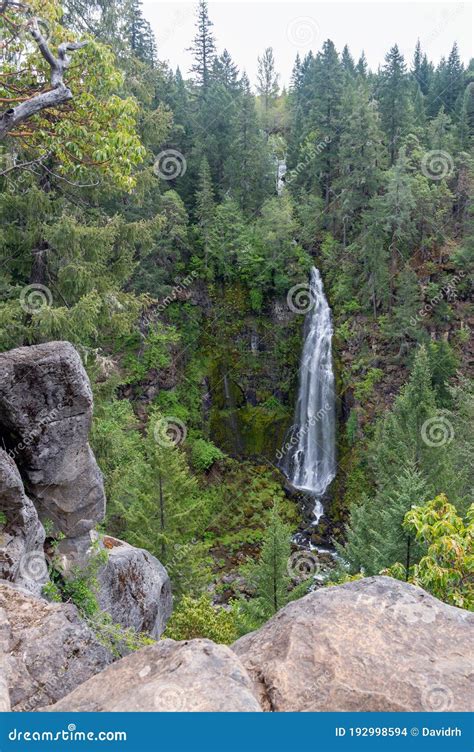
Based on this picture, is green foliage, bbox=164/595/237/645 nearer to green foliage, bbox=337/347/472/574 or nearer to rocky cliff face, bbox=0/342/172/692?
rocky cliff face, bbox=0/342/172/692

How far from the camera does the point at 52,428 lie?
841 centimetres

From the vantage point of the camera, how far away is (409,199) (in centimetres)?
2434

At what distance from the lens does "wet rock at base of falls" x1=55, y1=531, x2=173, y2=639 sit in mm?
9008

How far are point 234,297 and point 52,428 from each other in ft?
74.2

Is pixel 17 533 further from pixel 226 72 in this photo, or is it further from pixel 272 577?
pixel 226 72

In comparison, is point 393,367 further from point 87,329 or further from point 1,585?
point 1,585

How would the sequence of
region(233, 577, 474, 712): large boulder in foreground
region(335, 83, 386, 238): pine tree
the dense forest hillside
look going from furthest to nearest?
region(335, 83, 386, 238): pine tree < the dense forest hillside < region(233, 577, 474, 712): large boulder in foreground

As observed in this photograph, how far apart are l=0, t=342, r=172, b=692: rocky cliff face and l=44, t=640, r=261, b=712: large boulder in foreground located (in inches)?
95.1

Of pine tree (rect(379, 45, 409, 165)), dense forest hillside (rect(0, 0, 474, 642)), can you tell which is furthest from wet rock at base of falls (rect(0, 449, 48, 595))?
pine tree (rect(379, 45, 409, 165))

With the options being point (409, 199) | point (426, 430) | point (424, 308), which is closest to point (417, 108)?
point (409, 199)

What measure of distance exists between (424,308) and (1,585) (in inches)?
930

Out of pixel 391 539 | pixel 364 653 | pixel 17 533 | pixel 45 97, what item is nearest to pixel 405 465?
pixel 391 539

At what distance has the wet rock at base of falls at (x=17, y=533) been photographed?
6.97 m

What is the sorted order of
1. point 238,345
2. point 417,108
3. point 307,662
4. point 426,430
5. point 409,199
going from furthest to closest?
1. point 417,108
2. point 238,345
3. point 409,199
4. point 426,430
5. point 307,662
